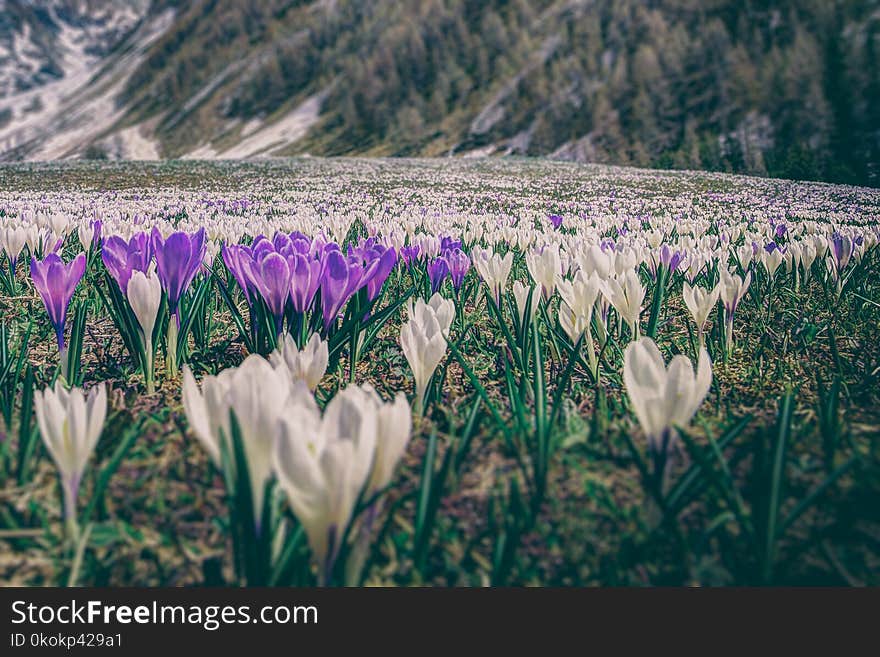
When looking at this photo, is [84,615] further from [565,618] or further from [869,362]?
[869,362]

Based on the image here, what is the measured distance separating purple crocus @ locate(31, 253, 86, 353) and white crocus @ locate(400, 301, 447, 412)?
0.96 metres

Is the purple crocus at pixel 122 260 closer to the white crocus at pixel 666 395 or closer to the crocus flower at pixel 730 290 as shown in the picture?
the white crocus at pixel 666 395

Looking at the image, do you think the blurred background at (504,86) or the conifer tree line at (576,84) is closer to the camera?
the conifer tree line at (576,84)

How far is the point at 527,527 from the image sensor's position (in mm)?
792

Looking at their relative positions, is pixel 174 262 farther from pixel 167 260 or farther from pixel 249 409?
pixel 249 409

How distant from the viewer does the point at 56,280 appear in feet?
4.87

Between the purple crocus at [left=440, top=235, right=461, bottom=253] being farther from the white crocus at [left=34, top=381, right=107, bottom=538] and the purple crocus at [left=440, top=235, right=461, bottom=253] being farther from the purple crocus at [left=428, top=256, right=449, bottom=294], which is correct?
the white crocus at [left=34, top=381, right=107, bottom=538]

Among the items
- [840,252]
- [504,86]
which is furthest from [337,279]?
[504,86]

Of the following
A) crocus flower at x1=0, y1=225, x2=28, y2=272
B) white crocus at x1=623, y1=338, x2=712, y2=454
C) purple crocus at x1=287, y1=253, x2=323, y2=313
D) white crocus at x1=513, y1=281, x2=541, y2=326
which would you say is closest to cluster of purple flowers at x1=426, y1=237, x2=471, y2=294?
white crocus at x1=513, y1=281, x2=541, y2=326

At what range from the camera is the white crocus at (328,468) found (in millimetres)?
A: 588

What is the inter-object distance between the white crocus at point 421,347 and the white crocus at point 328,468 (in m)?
0.49

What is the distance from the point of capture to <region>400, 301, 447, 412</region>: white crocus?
44.9 inches

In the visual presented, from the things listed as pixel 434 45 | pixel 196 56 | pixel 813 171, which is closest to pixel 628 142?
pixel 813 171

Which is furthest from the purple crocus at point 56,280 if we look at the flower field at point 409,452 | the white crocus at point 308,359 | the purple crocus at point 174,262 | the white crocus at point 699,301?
the white crocus at point 699,301
